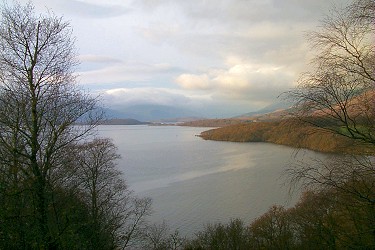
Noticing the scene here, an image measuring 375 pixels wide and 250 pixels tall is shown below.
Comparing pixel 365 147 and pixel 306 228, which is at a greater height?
pixel 365 147

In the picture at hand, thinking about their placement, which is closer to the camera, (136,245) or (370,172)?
(370,172)

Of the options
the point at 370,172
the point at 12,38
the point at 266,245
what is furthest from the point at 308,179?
the point at 266,245

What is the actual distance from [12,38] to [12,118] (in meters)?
1.14

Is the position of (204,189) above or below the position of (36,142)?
below

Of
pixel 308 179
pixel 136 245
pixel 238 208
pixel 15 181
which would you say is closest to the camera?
pixel 308 179

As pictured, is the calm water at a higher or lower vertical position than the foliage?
lower

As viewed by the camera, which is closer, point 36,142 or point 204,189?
point 36,142

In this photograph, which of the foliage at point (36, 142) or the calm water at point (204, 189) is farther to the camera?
the calm water at point (204, 189)

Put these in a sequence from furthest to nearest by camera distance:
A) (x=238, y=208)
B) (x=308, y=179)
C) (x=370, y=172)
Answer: (x=238, y=208), (x=308, y=179), (x=370, y=172)

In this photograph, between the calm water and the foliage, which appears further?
the calm water

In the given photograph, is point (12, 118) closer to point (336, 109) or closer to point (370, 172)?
point (336, 109)

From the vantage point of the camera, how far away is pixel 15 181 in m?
4.07

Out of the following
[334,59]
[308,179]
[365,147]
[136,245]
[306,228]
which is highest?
[334,59]

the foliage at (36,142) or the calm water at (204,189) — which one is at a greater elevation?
the foliage at (36,142)
